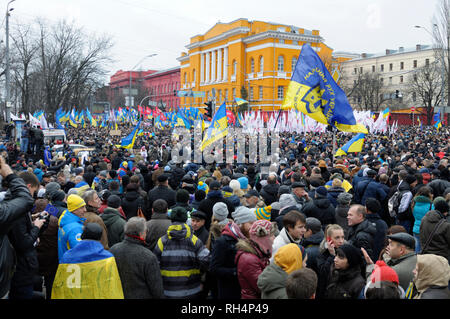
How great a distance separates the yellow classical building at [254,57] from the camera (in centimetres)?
6650

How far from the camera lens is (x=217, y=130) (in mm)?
13484

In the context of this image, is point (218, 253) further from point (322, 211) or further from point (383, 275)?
point (322, 211)

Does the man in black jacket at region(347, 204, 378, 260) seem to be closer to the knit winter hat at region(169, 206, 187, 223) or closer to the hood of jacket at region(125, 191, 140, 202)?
the knit winter hat at region(169, 206, 187, 223)

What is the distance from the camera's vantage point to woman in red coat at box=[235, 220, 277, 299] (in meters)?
4.01

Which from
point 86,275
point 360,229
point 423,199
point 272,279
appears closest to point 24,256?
point 86,275

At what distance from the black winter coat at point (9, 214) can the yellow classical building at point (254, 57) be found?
61.0 metres

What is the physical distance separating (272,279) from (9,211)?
216 cm

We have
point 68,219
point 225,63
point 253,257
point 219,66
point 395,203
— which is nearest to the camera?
point 253,257

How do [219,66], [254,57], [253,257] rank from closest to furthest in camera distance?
[253,257]
[254,57]
[219,66]

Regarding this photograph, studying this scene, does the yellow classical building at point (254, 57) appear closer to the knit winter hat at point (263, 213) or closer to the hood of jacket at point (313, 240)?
the knit winter hat at point (263, 213)

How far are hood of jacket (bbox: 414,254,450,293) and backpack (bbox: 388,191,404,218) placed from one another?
4.26 metres

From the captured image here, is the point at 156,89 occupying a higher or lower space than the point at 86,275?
higher

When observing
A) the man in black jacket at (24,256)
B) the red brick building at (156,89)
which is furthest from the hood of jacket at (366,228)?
the red brick building at (156,89)

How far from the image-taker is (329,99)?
1046 centimetres
